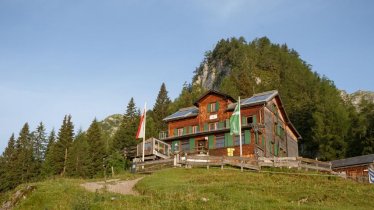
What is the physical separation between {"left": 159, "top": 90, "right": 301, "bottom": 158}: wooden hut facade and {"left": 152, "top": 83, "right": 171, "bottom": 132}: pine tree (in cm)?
3574

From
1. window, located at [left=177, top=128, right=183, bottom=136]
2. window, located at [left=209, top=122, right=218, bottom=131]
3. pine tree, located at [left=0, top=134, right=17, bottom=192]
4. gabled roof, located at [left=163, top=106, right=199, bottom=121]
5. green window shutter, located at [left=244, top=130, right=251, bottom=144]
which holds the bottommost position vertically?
pine tree, located at [left=0, top=134, right=17, bottom=192]

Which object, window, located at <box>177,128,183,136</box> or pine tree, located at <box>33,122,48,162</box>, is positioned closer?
window, located at <box>177,128,183,136</box>

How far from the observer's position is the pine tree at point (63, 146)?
79562 mm

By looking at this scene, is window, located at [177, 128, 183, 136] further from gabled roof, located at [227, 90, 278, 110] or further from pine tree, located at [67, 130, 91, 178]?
pine tree, located at [67, 130, 91, 178]

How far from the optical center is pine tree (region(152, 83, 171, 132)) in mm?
95931

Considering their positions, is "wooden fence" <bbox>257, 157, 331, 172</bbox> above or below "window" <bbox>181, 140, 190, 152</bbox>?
below

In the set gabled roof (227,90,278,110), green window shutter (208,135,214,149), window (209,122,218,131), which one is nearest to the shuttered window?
green window shutter (208,135,214,149)

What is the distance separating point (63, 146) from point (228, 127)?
43.4 m

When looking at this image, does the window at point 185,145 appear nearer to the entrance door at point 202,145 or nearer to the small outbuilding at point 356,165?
the entrance door at point 202,145

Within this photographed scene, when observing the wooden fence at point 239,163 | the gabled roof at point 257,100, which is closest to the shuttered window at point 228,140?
the gabled roof at point 257,100

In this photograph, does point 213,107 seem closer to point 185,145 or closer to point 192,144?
point 192,144

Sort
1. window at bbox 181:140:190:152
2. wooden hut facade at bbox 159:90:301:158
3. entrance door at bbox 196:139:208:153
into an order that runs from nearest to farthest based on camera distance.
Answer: wooden hut facade at bbox 159:90:301:158 < entrance door at bbox 196:139:208:153 < window at bbox 181:140:190:152

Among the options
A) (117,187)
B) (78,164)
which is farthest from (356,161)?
(78,164)

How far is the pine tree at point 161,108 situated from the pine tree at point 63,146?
762 inches
